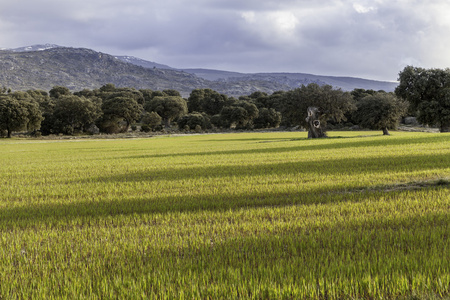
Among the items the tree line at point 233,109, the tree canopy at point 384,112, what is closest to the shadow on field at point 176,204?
the tree line at point 233,109

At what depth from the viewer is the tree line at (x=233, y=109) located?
63.3 m

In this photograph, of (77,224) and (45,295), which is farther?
(77,224)

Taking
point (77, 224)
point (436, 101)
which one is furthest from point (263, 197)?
point (436, 101)

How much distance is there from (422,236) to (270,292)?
3.17 metres

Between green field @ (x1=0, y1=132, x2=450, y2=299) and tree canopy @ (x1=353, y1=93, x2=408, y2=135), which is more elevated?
tree canopy @ (x1=353, y1=93, x2=408, y2=135)

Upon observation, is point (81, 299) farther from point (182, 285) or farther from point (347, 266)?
point (347, 266)

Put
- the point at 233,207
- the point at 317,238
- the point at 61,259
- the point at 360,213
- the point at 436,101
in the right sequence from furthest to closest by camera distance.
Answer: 1. the point at 436,101
2. the point at 233,207
3. the point at 360,213
4. the point at 317,238
5. the point at 61,259

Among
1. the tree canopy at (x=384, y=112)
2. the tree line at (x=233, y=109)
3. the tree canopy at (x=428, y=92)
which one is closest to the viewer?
the tree canopy at (x=428, y=92)

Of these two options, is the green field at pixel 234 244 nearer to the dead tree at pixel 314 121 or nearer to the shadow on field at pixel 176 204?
the shadow on field at pixel 176 204

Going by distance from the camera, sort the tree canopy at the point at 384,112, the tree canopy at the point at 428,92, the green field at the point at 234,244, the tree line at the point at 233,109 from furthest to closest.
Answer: the tree canopy at the point at 384,112 < the tree line at the point at 233,109 < the tree canopy at the point at 428,92 < the green field at the point at 234,244

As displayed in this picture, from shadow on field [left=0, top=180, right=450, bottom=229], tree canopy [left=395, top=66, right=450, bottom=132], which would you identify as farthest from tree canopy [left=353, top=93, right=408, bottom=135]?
shadow on field [left=0, top=180, right=450, bottom=229]

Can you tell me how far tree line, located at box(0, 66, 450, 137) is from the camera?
2493 inches

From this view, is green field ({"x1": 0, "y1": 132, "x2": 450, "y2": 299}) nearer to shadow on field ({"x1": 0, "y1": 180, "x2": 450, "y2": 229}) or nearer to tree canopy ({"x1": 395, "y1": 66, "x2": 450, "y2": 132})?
shadow on field ({"x1": 0, "y1": 180, "x2": 450, "y2": 229})

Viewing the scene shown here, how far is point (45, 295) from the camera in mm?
4512
